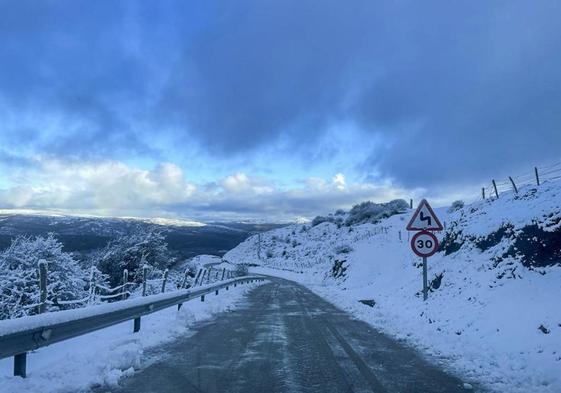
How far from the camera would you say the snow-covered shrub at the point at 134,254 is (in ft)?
119

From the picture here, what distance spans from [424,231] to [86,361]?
10623 mm

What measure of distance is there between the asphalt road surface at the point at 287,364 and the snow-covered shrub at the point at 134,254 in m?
25.0

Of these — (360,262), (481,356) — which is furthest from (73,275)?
(360,262)

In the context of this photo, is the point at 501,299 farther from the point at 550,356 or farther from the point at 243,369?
the point at 243,369

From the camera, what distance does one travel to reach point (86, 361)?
7.46 m

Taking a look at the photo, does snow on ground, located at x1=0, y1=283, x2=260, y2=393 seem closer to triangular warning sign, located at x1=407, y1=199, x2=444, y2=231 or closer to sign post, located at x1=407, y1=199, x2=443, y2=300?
sign post, located at x1=407, y1=199, x2=443, y2=300

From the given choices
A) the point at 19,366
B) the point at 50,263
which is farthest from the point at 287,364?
the point at 50,263

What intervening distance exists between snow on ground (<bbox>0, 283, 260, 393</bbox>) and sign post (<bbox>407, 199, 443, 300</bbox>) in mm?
7426

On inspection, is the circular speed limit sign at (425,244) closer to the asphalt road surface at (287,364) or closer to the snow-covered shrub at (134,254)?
the asphalt road surface at (287,364)

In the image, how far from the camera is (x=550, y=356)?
26.5ft

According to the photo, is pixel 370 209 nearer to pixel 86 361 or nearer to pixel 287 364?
pixel 287 364

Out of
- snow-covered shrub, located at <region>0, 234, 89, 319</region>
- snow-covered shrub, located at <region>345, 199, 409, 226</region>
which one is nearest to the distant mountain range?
snow-covered shrub, located at <region>0, 234, 89, 319</region>

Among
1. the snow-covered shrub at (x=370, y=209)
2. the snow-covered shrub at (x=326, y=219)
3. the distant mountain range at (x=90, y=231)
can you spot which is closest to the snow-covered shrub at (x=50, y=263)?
the distant mountain range at (x=90, y=231)

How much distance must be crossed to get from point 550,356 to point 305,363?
4135mm
